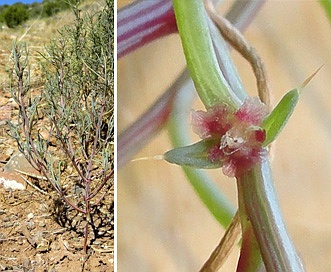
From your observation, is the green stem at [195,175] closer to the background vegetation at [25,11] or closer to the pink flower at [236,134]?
the pink flower at [236,134]

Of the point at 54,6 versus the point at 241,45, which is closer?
the point at 241,45

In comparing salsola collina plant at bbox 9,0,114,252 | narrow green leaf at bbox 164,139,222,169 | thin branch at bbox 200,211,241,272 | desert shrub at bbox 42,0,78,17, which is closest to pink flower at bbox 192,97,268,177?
narrow green leaf at bbox 164,139,222,169

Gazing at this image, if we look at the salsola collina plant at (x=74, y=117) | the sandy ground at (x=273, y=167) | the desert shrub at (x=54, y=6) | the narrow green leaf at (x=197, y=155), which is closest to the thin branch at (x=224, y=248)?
the sandy ground at (x=273, y=167)

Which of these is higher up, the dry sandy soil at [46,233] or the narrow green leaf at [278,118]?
the narrow green leaf at [278,118]

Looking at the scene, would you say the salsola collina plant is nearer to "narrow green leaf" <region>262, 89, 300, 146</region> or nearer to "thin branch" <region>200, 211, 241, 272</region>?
"thin branch" <region>200, 211, 241, 272</region>

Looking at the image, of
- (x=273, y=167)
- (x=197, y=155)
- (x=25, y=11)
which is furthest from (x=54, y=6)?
(x=273, y=167)

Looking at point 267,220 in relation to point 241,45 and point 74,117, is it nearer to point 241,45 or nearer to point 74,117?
point 241,45
